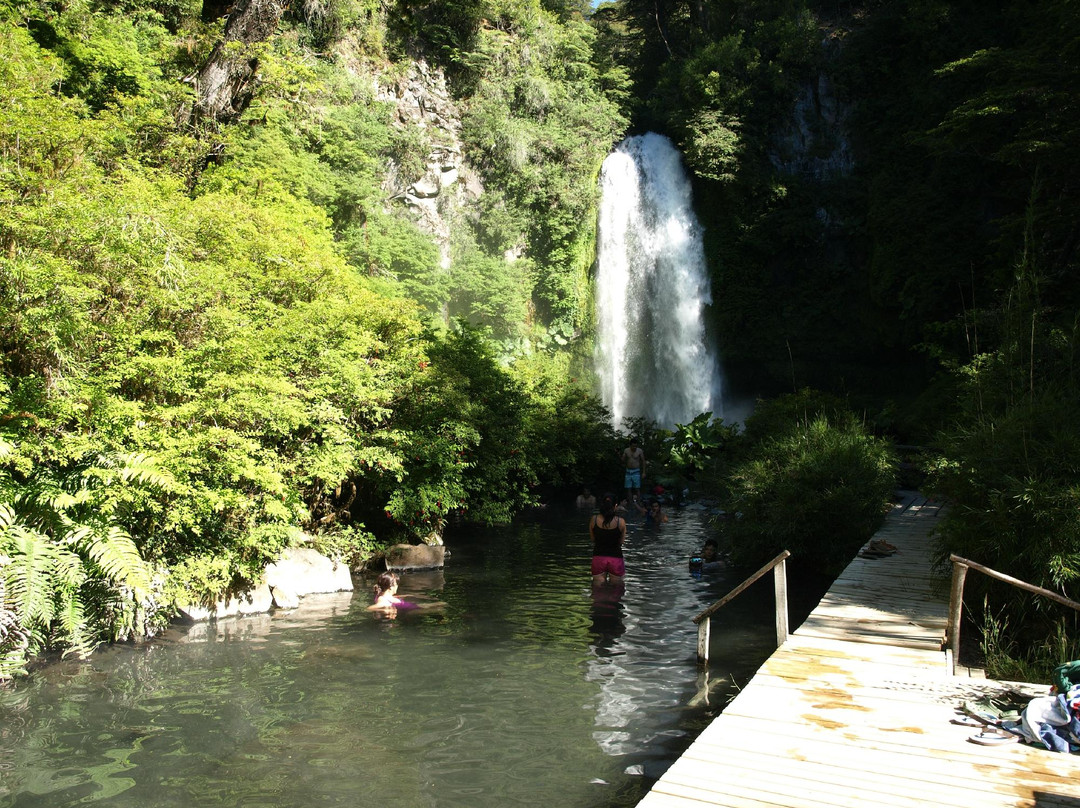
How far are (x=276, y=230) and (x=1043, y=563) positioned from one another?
10341mm

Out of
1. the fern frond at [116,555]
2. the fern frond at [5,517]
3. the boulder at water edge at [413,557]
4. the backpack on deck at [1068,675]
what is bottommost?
the boulder at water edge at [413,557]

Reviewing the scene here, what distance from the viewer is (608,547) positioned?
10570mm

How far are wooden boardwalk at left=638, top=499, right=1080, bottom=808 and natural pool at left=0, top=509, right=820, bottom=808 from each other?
1002mm

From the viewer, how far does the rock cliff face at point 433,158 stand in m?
28.2

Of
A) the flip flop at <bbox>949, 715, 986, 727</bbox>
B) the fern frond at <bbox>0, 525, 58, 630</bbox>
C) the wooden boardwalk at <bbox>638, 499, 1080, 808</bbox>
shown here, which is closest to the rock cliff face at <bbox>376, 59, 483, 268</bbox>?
the fern frond at <bbox>0, 525, 58, 630</bbox>

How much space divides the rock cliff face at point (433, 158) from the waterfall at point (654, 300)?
20.3 feet

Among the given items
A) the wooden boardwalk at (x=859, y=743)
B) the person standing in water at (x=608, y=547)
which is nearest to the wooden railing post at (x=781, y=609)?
the wooden boardwalk at (x=859, y=743)

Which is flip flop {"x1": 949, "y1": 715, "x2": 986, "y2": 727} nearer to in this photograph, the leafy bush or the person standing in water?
the person standing in water

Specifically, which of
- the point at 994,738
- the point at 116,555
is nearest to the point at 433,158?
the point at 116,555

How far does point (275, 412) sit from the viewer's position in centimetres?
912

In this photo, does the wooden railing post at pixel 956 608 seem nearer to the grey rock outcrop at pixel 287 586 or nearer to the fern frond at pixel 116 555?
the fern frond at pixel 116 555

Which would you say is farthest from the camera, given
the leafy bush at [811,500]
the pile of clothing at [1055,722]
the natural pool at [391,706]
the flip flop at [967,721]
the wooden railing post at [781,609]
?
the leafy bush at [811,500]

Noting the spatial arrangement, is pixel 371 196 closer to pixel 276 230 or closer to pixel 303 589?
pixel 276 230

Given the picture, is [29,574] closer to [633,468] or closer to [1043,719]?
[1043,719]
